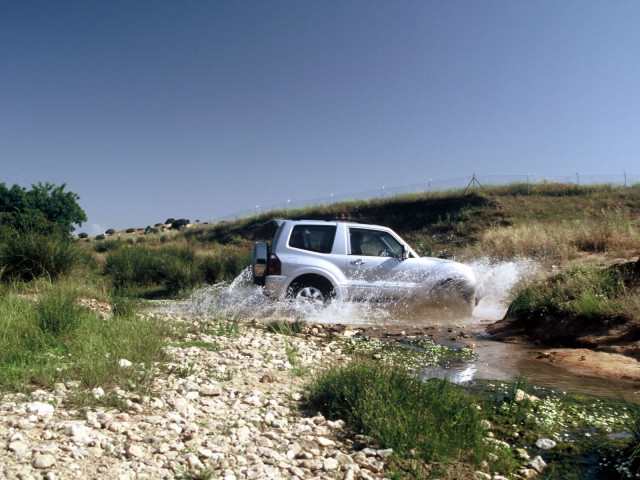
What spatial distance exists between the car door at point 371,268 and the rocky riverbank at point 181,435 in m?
5.06

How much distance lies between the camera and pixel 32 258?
12289 millimetres

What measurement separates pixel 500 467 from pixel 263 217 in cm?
4575

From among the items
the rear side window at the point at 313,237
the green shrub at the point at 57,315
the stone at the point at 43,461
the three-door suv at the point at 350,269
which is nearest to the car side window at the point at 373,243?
the three-door suv at the point at 350,269

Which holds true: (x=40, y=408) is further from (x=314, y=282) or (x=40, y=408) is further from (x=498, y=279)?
(x=498, y=279)

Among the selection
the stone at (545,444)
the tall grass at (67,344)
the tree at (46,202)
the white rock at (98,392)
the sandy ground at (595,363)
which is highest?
the tree at (46,202)

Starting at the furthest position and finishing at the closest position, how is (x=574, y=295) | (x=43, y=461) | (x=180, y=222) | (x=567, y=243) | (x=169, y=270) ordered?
1. (x=180, y=222)
2. (x=567, y=243)
3. (x=169, y=270)
4. (x=574, y=295)
5. (x=43, y=461)

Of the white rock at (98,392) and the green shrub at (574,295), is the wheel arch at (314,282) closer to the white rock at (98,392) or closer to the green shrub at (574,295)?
the green shrub at (574,295)

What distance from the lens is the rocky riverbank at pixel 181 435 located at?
11.2 feet

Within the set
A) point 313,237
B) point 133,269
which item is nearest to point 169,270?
point 133,269

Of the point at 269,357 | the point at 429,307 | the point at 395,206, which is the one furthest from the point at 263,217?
the point at 269,357

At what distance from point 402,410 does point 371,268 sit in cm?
640

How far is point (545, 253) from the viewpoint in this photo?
57.7ft

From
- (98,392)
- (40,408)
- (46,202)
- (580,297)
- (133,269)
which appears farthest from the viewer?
(46,202)

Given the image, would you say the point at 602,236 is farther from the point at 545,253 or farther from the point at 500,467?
the point at 500,467
